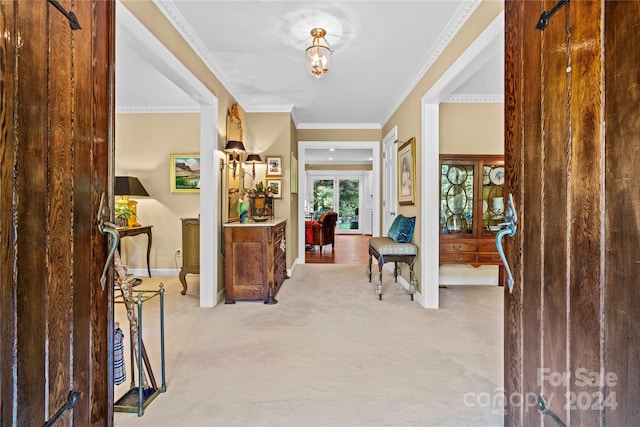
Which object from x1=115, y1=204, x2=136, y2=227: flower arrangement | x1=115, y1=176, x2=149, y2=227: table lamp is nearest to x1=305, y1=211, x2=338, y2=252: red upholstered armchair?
x1=115, y1=176, x2=149, y2=227: table lamp

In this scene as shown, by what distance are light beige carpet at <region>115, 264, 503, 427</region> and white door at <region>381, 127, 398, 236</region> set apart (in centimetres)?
171

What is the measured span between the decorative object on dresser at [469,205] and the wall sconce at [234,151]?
2.43 metres

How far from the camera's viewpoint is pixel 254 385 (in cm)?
195

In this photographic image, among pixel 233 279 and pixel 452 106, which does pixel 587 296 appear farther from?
pixel 452 106

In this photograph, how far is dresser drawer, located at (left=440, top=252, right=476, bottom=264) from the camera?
401cm

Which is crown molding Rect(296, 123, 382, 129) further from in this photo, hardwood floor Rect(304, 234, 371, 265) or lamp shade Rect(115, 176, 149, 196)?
lamp shade Rect(115, 176, 149, 196)

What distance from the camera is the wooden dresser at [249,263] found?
357cm

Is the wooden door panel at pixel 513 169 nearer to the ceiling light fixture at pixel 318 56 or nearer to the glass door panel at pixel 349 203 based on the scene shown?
the ceiling light fixture at pixel 318 56

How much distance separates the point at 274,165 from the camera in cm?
487

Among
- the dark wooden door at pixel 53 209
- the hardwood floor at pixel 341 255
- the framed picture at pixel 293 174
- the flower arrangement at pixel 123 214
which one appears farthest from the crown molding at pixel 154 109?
the dark wooden door at pixel 53 209

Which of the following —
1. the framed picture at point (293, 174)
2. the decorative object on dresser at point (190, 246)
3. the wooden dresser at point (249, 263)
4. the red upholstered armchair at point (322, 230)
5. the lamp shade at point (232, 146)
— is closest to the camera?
the wooden dresser at point (249, 263)

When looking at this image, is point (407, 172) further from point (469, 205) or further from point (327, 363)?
point (327, 363)

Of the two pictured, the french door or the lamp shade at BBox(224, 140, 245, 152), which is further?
the french door

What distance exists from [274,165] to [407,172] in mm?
1935
